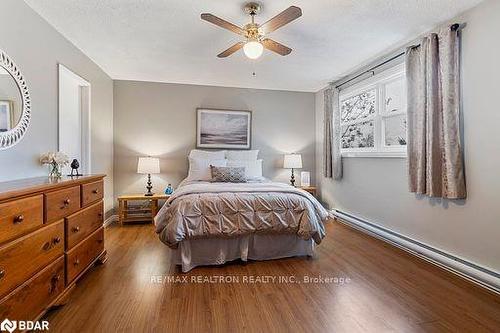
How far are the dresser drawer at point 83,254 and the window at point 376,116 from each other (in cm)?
330

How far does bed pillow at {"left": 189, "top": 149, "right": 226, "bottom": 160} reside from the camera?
4220mm

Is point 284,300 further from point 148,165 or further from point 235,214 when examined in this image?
point 148,165

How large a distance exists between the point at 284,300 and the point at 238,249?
0.80 metres

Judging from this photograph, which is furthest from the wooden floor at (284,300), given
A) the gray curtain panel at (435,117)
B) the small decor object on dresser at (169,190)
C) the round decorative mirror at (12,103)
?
the small decor object on dresser at (169,190)

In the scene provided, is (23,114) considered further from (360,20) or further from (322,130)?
(322,130)

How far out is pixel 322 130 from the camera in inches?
190

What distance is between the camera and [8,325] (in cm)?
132

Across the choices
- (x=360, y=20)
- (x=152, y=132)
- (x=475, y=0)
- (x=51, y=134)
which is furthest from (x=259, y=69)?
(x=51, y=134)

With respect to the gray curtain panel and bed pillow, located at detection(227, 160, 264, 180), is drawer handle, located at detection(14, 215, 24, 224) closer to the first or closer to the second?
bed pillow, located at detection(227, 160, 264, 180)

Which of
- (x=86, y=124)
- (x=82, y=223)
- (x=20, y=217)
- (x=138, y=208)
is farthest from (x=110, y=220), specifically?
(x=20, y=217)

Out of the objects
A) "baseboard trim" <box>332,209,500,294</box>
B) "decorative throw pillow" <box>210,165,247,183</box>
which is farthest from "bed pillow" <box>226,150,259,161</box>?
"baseboard trim" <box>332,209,500,294</box>

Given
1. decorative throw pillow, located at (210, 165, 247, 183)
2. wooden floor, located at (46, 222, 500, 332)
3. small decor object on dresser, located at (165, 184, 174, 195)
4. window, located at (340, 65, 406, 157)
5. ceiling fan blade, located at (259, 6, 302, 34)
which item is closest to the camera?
wooden floor, located at (46, 222, 500, 332)

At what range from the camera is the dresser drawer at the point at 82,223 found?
189cm

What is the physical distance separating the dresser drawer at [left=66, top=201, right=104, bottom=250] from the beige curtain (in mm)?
3336
